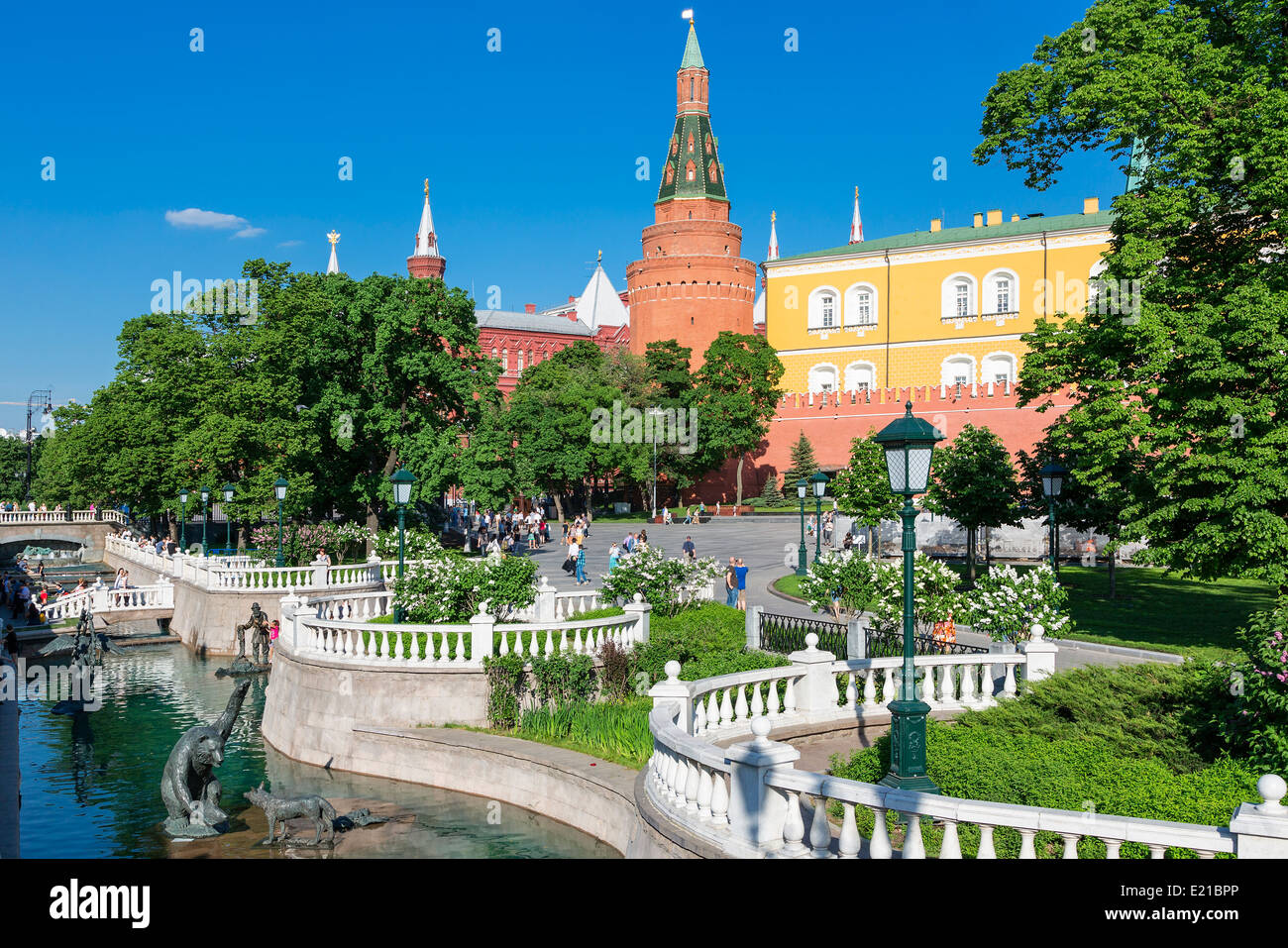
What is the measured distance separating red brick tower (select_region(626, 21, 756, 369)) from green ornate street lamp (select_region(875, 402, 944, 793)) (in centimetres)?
6321

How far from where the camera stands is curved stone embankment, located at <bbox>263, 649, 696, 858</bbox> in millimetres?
11852

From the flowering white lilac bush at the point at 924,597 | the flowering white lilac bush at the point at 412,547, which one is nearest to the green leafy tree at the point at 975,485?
the flowering white lilac bush at the point at 924,597

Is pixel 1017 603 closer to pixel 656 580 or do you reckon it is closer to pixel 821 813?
pixel 656 580

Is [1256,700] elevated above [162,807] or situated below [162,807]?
above

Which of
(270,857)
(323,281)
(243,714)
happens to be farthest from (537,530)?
(270,857)

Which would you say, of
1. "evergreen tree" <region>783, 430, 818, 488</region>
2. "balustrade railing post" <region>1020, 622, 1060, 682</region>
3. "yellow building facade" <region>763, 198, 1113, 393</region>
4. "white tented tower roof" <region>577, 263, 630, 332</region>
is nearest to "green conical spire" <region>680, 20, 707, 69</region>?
"yellow building facade" <region>763, 198, 1113, 393</region>

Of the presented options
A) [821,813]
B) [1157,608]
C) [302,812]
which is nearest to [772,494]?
[1157,608]

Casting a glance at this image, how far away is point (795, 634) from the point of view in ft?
58.4

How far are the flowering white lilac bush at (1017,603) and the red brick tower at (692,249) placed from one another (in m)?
57.8

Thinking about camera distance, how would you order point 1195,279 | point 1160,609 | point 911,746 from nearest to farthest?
1. point 911,746
2. point 1195,279
3. point 1160,609

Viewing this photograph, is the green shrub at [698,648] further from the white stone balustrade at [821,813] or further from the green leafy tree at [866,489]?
the green leafy tree at [866,489]

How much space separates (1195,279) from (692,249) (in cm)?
5604

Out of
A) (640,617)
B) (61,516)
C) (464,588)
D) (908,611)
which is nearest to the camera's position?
(908,611)

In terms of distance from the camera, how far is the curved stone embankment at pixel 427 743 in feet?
38.9
